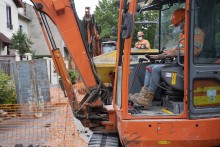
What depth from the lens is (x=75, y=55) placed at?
186 inches

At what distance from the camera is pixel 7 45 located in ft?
Answer: 78.5

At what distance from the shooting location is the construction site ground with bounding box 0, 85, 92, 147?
22.8 feet

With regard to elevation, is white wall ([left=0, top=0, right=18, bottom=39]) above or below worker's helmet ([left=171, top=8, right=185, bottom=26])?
above

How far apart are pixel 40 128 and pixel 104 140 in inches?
163

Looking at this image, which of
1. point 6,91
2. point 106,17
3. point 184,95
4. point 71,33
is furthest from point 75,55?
point 106,17

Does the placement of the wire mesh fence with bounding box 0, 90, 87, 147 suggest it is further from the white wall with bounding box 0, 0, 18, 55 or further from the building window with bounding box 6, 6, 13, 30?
the building window with bounding box 6, 6, 13, 30

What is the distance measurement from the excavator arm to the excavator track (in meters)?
0.30

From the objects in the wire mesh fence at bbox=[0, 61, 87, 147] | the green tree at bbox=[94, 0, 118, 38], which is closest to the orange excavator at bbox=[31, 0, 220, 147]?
the wire mesh fence at bbox=[0, 61, 87, 147]

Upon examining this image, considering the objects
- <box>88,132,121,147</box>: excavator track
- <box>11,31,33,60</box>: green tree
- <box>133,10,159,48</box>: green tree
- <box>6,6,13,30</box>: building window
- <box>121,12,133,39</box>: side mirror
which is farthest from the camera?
<box>11,31,33,60</box>: green tree

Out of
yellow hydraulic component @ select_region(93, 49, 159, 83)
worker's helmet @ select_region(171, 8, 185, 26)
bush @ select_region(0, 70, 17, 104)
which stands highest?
worker's helmet @ select_region(171, 8, 185, 26)

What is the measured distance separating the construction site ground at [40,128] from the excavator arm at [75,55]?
2.04 metres

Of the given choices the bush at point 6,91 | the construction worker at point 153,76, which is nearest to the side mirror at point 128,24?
the construction worker at point 153,76

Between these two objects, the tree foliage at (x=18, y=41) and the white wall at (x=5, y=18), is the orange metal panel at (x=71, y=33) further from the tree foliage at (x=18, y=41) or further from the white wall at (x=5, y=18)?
the tree foliage at (x=18, y=41)

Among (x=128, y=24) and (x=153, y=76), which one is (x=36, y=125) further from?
(x=128, y=24)
